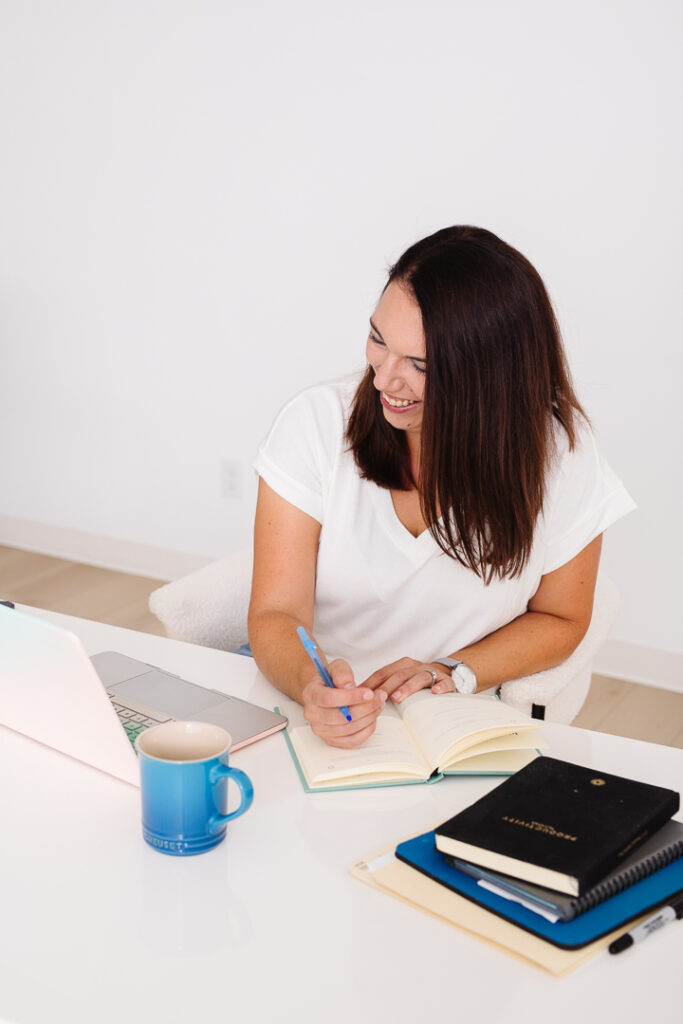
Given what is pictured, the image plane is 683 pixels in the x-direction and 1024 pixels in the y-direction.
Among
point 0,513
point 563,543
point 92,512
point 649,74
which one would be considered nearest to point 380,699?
point 563,543

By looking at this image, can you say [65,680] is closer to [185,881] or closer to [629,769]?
[185,881]

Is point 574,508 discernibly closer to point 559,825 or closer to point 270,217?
point 559,825

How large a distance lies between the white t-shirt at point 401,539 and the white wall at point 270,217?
131 cm

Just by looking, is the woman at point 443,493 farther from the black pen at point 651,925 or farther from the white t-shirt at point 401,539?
the black pen at point 651,925

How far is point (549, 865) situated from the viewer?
0.85m

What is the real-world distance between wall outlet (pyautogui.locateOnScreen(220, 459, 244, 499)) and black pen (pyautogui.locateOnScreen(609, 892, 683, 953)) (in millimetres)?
2646

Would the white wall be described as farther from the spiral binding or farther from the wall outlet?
the spiral binding

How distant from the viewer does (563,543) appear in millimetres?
1576

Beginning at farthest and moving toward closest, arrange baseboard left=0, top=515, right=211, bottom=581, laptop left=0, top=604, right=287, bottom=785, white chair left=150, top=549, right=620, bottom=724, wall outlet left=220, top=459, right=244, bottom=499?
baseboard left=0, top=515, right=211, bottom=581, wall outlet left=220, top=459, right=244, bottom=499, white chair left=150, top=549, right=620, bottom=724, laptop left=0, top=604, right=287, bottom=785

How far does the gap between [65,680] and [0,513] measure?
122 inches

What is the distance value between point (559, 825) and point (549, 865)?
66mm

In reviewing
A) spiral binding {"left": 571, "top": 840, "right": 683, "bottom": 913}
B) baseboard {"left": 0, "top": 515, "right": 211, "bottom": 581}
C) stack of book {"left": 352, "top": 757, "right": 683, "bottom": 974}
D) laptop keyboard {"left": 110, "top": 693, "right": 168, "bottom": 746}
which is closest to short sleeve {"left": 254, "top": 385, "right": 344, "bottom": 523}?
laptop keyboard {"left": 110, "top": 693, "right": 168, "bottom": 746}

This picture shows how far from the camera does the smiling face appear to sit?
1.41 metres

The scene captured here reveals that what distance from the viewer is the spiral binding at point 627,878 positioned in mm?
849
